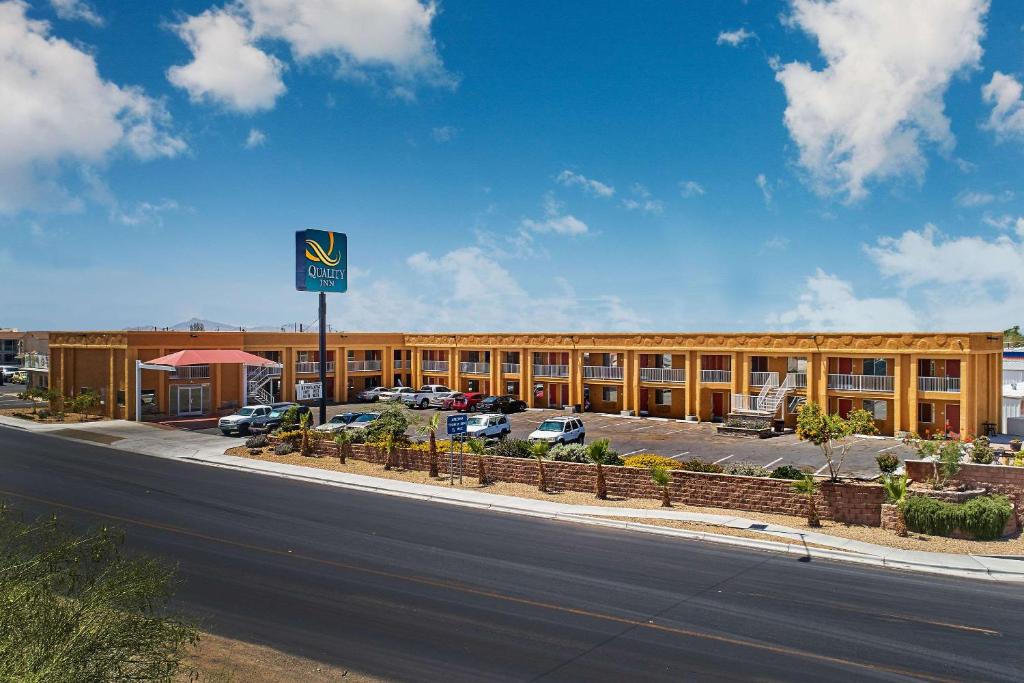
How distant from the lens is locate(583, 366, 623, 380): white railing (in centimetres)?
5712

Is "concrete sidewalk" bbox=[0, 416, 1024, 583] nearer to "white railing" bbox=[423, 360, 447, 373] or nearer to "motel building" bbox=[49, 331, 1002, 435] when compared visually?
"motel building" bbox=[49, 331, 1002, 435]

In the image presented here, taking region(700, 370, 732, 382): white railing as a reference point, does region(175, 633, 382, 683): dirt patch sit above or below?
below

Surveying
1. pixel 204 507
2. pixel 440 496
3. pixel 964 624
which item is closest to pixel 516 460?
pixel 440 496

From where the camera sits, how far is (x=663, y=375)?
180 feet

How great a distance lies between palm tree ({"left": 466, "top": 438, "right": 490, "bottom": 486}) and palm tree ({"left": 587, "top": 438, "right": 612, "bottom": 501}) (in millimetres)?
4202

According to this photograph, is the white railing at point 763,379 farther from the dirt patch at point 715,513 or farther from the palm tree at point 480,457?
the dirt patch at point 715,513

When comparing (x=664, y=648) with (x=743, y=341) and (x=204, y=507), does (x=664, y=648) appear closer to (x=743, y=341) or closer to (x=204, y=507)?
(x=204, y=507)

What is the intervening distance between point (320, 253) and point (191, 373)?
53.0 ft

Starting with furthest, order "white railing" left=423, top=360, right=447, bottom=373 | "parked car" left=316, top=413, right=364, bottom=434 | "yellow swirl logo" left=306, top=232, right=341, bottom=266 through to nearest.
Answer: "white railing" left=423, top=360, right=447, bottom=373 < "yellow swirl logo" left=306, top=232, right=341, bottom=266 < "parked car" left=316, top=413, right=364, bottom=434

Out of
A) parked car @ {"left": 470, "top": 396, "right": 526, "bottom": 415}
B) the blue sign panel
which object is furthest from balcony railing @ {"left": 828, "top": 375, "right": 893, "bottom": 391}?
the blue sign panel

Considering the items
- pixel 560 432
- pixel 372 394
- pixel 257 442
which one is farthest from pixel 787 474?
pixel 372 394

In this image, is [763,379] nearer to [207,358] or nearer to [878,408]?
[878,408]

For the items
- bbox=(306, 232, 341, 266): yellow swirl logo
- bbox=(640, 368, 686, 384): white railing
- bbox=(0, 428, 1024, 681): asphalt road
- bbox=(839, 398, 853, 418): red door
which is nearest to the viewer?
bbox=(0, 428, 1024, 681): asphalt road

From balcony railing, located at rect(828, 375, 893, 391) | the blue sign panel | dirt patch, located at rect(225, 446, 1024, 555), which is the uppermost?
the blue sign panel
